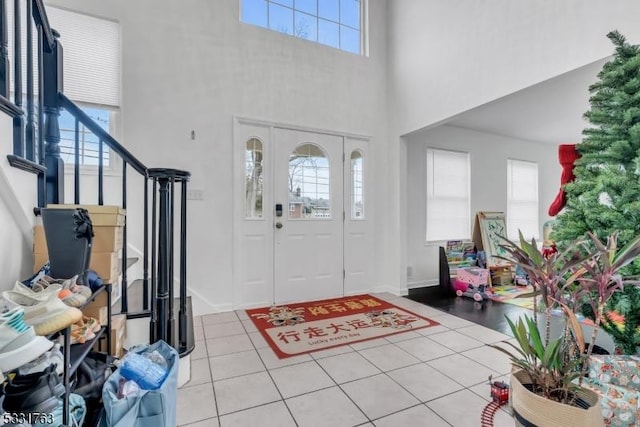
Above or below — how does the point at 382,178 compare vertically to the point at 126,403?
above

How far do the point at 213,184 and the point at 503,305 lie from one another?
3.75 meters

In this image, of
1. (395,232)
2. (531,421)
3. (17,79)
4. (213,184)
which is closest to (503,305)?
(395,232)

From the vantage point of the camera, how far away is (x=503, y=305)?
374cm

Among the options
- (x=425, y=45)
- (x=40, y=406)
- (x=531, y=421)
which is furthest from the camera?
(x=425, y=45)

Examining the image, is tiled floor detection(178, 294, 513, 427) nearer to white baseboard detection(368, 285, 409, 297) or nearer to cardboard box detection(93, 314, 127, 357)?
cardboard box detection(93, 314, 127, 357)

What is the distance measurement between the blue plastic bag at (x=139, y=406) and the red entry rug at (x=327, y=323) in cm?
115

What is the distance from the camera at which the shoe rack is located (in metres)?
0.96

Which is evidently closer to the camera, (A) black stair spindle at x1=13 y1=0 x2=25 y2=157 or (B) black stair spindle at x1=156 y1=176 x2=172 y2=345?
(A) black stair spindle at x1=13 y1=0 x2=25 y2=157

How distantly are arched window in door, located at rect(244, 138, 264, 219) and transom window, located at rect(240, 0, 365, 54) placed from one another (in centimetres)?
150

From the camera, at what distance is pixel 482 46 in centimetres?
301

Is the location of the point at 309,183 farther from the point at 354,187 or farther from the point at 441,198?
the point at 441,198

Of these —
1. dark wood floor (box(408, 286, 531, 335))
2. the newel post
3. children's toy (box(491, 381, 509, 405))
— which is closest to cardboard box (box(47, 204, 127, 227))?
the newel post

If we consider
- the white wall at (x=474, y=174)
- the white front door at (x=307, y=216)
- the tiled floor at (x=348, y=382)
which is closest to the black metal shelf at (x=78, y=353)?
the tiled floor at (x=348, y=382)

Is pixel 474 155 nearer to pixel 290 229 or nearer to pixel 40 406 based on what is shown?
pixel 290 229
